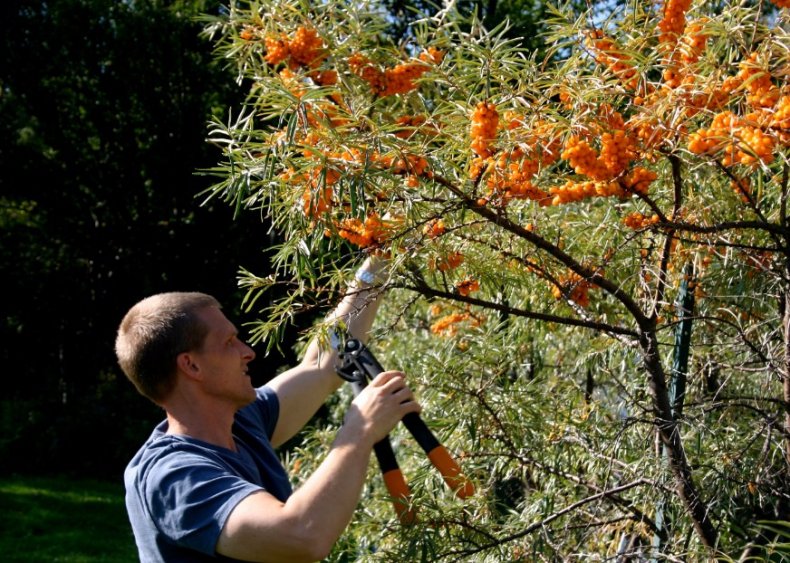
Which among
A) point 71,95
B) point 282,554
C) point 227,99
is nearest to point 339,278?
point 282,554

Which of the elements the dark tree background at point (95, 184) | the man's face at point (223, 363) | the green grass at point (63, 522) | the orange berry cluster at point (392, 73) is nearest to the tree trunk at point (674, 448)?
the orange berry cluster at point (392, 73)

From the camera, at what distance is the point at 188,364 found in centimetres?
182

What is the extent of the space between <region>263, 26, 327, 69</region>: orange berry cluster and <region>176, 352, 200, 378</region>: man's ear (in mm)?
702

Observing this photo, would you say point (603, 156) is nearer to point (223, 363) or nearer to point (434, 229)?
point (434, 229)

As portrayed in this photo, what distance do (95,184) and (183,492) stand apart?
9365 mm

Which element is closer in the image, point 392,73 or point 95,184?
point 392,73

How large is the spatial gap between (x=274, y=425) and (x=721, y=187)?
124 centimetres

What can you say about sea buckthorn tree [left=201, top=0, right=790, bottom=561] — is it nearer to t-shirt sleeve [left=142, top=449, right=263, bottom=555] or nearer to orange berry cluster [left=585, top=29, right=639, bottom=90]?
orange berry cluster [left=585, top=29, right=639, bottom=90]

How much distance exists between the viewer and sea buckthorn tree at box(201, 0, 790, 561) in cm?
174

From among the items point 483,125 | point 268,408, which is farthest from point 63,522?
point 483,125

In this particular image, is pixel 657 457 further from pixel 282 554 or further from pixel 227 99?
pixel 227 99

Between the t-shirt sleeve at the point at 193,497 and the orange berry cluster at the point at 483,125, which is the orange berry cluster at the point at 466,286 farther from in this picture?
the t-shirt sleeve at the point at 193,497

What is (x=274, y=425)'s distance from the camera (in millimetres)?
2283

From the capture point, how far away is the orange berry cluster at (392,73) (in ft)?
6.61
